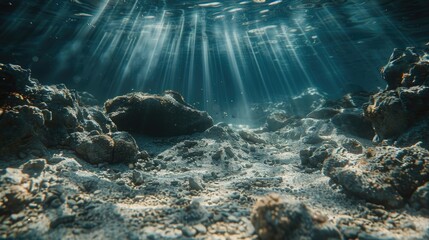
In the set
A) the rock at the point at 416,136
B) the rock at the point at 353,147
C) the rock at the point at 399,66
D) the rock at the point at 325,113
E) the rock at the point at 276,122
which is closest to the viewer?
the rock at the point at 416,136

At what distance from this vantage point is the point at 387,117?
6453 mm

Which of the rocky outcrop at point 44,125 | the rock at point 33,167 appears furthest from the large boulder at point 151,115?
the rock at point 33,167

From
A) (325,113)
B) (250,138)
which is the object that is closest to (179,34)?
(325,113)

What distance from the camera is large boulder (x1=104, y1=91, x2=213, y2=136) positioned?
28.8ft

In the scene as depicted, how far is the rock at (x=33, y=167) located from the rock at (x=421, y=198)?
6.25m

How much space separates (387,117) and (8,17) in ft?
82.3

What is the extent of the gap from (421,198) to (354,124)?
20.5 feet

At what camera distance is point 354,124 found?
31.1 ft

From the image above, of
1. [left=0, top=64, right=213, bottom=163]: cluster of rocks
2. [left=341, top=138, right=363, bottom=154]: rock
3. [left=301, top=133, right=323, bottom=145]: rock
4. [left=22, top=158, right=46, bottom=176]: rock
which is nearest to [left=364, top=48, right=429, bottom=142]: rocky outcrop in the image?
[left=341, top=138, right=363, bottom=154]: rock

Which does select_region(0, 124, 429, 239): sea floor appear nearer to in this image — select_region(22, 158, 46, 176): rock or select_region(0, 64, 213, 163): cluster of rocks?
select_region(22, 158, 46, 176): rock

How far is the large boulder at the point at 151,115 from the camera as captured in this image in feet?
28.8

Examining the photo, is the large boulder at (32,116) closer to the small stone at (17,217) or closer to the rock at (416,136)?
the small stone at (17,217)

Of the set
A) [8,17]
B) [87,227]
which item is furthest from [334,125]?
[8,17]

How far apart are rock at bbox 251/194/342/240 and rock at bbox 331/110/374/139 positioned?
7.68 m
